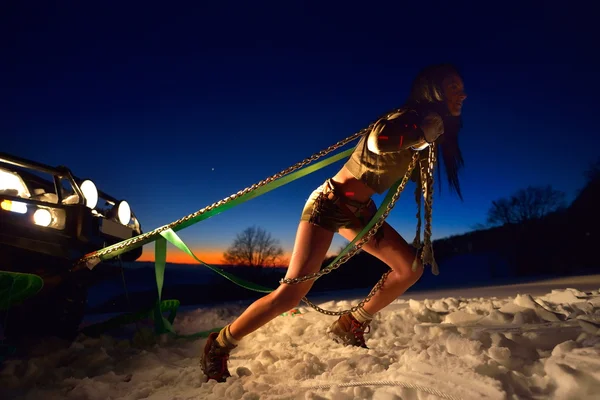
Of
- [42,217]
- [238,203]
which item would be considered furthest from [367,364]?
[42,217]

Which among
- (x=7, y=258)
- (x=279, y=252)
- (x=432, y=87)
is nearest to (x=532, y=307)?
(x=432, y=87)

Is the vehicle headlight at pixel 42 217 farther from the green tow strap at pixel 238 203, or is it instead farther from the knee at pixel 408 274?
the knee at pixel 408 274

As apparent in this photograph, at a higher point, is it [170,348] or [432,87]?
[432,87]

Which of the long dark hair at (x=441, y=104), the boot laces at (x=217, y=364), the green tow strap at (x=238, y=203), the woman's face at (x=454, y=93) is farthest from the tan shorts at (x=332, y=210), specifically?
the boot laces at (x=217, y=364)

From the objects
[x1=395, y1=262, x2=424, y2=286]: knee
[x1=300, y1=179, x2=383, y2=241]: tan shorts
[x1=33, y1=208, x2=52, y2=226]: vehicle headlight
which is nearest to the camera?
[x1=300, y1=179, x2=383, y2=241]: tan shorts

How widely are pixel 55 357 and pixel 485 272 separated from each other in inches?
1010

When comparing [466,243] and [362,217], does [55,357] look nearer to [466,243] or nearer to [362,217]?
[362,217]

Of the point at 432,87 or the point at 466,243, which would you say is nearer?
the point at 432,87

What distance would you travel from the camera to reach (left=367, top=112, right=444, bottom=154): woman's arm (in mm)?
2234

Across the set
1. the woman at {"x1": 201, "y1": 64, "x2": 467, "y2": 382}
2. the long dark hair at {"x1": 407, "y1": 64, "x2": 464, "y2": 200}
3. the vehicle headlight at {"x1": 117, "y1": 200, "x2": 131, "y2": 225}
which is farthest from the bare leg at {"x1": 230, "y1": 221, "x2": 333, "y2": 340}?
the vehicle headlight at {"x1": 117, "y1": 200, "x2": 131, "y2": 225}

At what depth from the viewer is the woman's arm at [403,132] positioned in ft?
7.33

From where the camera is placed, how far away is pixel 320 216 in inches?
103

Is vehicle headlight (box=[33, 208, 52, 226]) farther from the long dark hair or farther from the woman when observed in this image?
the long dark hair

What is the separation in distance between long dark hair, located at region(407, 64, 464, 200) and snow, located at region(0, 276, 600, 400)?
117 cm
